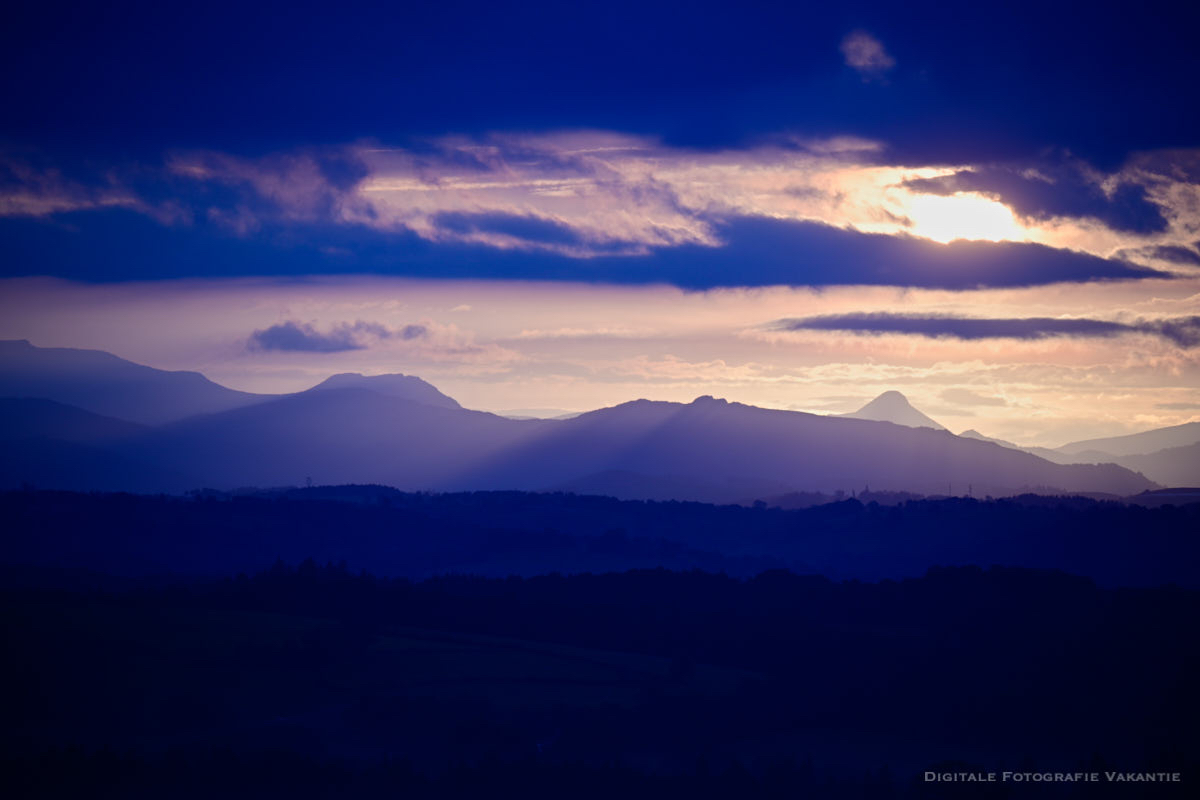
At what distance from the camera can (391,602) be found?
194 m

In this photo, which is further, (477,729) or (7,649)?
(7,649)

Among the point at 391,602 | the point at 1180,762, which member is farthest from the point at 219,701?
the point at 1180,762

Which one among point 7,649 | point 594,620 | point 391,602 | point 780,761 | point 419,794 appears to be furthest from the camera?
point 391,602

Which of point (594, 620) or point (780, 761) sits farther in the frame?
point (594, 620)

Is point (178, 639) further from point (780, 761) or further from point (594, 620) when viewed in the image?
point (780, 761)

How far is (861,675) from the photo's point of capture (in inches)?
5950

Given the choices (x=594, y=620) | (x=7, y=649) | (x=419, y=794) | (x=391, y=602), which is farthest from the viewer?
(x=391, y=602)

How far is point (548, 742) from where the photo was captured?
12231cm

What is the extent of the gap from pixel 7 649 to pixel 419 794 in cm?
6998

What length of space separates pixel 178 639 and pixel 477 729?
51037 millimetres

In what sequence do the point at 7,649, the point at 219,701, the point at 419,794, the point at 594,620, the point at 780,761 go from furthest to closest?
1. the point at 594,620
2. the point at 7,649
3. the point at 219,701
4. the point at 780,761
5. the point at 419,794

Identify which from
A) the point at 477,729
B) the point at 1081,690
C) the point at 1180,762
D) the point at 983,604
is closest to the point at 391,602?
the point at 477,729

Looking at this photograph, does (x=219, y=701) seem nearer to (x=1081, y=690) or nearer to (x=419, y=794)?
(x=419, y=794)

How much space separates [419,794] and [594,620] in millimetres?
75323
